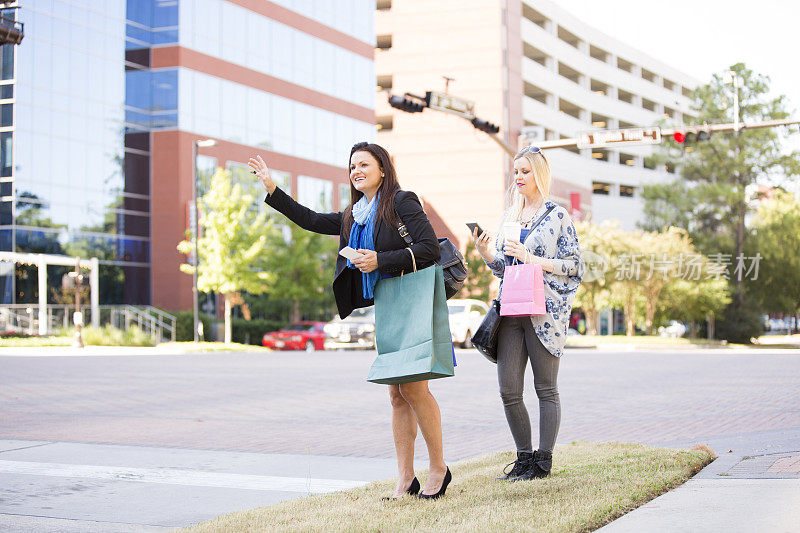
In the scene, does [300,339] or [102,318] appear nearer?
[300,339]

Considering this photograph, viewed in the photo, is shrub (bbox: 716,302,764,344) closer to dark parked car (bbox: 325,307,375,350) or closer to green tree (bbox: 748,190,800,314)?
green tree (bbox: 748,190,800,314)

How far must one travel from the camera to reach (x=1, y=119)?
122 ft

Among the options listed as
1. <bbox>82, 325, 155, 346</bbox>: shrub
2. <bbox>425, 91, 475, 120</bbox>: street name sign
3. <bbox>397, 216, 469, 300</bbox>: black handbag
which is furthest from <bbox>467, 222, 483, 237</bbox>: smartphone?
<bbox>82, 325, 155, 346</bbox>: shrub

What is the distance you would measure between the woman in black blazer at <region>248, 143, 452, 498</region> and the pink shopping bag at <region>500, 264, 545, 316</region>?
62 cm

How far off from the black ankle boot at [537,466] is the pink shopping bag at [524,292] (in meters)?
0.84

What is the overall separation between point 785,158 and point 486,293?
18297mm

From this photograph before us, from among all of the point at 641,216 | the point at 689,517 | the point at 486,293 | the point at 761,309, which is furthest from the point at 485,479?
the point at 641,216

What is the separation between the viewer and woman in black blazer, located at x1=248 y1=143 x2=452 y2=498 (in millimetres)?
4836

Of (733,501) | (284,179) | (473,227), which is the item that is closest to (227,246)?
(284,179)

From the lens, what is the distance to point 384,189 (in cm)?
498

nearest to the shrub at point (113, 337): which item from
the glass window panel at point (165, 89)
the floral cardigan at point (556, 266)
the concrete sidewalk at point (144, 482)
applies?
the glass window panel at point (165, 89)

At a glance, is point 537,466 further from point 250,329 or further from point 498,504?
point 250,329

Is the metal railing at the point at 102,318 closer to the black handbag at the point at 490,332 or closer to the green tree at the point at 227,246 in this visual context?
the green tree at the point at 227,246

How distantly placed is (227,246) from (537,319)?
34.1 meters
